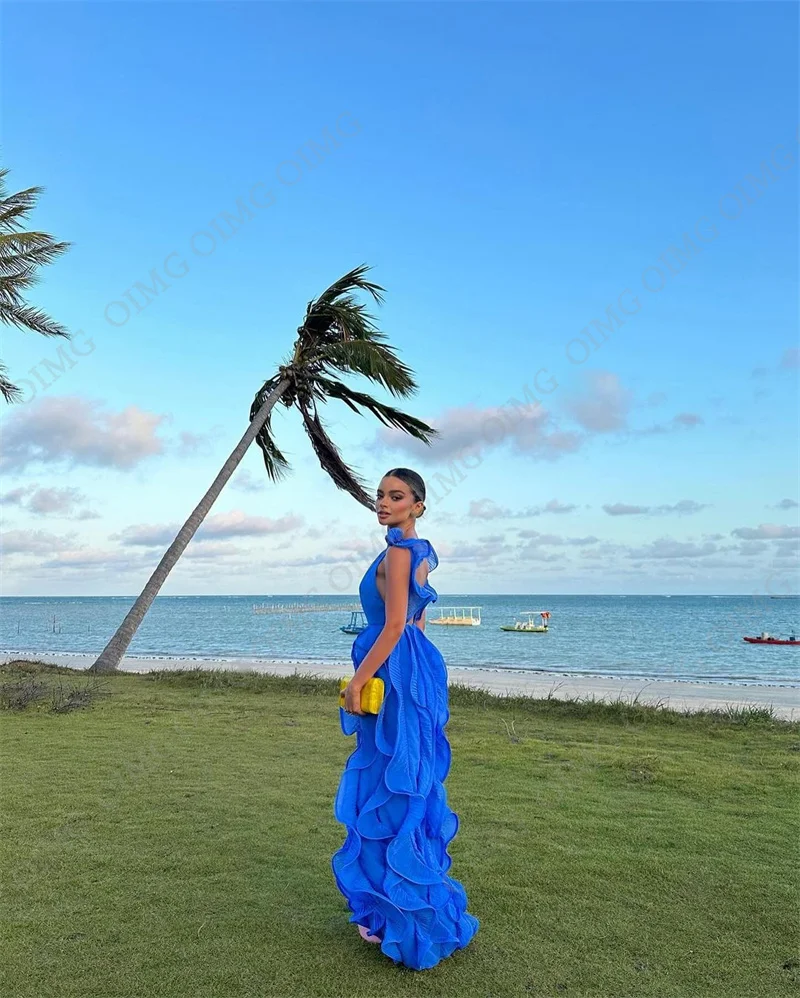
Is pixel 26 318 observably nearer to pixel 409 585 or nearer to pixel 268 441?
pixel 268 441

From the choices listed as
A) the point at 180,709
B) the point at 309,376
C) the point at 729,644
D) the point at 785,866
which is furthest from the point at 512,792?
the point at 729,644

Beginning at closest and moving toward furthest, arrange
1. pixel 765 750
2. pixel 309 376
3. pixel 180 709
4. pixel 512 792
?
pixel 512 792, pixel 765 750, pixel 180 709, pixel 309 376

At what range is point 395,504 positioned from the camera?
327 centimetres

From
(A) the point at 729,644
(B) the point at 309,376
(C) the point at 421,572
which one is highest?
(B) the point at 309,376

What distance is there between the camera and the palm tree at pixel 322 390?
42.2 feet

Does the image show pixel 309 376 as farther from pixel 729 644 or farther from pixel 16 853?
pixel 729 644

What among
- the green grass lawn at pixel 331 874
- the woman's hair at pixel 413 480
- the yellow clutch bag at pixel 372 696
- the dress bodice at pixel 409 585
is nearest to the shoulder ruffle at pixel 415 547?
the dress bodice at pixel 409 585

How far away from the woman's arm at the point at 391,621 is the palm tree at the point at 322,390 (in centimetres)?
1007

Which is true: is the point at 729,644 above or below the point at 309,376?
below

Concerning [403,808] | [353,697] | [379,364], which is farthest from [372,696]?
[379,364]

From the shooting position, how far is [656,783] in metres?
5.68

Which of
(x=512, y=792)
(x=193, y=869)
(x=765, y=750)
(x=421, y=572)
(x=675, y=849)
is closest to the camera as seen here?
(x=421, y=572)

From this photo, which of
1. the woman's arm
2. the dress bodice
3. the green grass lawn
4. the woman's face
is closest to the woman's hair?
the woman's face

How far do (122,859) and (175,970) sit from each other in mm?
1259
